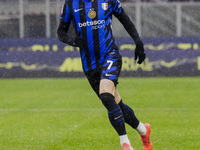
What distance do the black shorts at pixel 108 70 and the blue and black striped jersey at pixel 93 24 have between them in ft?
0.18

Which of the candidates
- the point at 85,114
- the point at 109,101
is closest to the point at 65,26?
the point at 109,101

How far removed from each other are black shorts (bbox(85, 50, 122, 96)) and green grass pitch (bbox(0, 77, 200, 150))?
928mm

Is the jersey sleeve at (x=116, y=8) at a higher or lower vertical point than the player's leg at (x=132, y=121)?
higher

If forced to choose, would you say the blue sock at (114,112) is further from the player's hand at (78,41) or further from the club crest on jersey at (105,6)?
the club crest on jersey at (105,6)

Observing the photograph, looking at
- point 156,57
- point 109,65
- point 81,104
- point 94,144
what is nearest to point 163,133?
point 94,144

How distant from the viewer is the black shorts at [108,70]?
4.87 metres

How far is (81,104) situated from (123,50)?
550 cm

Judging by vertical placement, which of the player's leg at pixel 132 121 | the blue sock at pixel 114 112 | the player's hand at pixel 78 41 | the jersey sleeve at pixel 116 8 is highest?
the jersey sleeve at pixel 116 8

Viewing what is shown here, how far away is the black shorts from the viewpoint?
487cm

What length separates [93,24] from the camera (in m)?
5.02

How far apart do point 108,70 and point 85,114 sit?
3486 mm

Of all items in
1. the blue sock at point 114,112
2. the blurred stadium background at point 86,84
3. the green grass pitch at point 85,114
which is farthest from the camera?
the blurred stadium background at point 86,84

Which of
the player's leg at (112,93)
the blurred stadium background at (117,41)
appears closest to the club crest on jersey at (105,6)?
the player's leg at (112,93)

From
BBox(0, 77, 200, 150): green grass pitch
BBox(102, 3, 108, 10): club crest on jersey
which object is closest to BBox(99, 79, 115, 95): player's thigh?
BBox(102, 3, 108, 10): club crest on jersey
